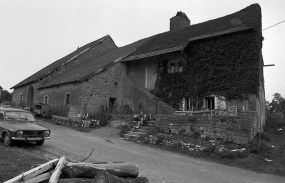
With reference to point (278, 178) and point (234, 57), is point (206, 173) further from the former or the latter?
point (234, 57)

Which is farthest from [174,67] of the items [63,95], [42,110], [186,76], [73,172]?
[73,172]

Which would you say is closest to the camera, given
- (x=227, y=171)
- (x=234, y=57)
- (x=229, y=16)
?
(x=227, y=171)

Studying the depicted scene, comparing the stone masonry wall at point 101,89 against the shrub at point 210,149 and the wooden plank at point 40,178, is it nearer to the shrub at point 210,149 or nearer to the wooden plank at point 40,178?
the shrub at point 210,149

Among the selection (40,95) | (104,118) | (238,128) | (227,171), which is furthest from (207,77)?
(40,95)

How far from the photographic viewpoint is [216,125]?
1231cm

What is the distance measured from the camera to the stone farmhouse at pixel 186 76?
608 inches

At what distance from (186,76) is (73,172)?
14.1 metres

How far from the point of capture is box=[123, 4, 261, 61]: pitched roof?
16172mm

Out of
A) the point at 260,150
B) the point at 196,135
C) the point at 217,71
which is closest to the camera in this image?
the point at 260,150

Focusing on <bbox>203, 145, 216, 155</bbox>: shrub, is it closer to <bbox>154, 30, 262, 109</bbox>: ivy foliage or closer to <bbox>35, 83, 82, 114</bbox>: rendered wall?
<bbox>154, 30, 262, 109</bbox>: ivy foliage

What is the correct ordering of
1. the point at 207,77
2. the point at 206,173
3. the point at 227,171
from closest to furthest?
the point at 206,173 < the point at 227,171 < the point at 207,77

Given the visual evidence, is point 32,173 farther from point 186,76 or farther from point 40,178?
point 186,76

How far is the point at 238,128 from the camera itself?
11.6 m

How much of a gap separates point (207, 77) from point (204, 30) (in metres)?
4.56
